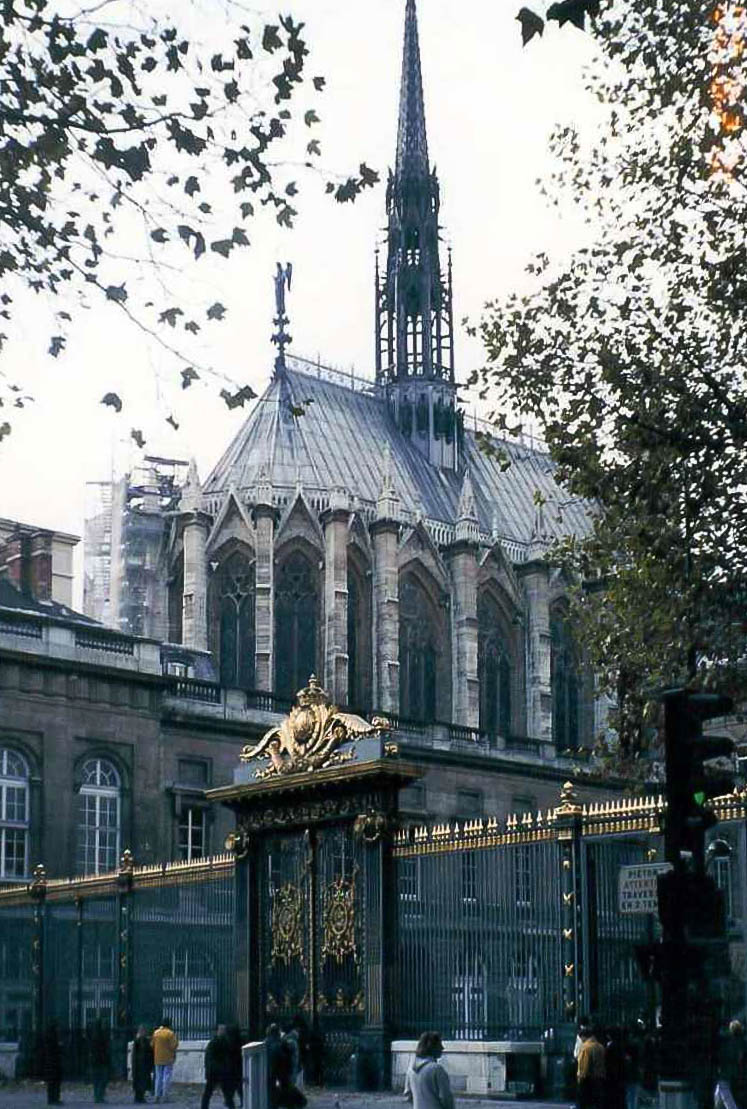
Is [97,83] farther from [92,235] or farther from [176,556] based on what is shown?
[176,556]

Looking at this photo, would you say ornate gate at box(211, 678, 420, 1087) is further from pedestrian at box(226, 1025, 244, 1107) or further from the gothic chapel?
the gothic chapel

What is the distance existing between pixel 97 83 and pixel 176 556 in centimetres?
4792

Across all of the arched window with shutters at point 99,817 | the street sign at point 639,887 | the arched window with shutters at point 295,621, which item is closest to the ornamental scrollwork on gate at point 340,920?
the street sign at point 639,887

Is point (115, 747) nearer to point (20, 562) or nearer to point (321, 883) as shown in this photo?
point (20, 562)

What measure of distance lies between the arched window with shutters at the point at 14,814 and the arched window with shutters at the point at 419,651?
2712cm

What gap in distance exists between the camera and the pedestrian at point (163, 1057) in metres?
24.9

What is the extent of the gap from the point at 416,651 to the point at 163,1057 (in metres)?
40.9

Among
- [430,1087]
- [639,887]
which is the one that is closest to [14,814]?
[639,887]

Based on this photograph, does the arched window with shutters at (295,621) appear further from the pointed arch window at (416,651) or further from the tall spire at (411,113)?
the tall spire at (411,113)

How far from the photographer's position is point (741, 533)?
21344mm

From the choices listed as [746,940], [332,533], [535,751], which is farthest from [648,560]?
[332,533]

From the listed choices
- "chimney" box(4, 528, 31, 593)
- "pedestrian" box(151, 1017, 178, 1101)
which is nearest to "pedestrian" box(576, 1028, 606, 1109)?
"pedestrian" box(151, 1017, 178, 1101)

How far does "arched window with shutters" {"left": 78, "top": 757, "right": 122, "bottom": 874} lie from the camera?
1517 inches

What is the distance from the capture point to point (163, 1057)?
24922mm
